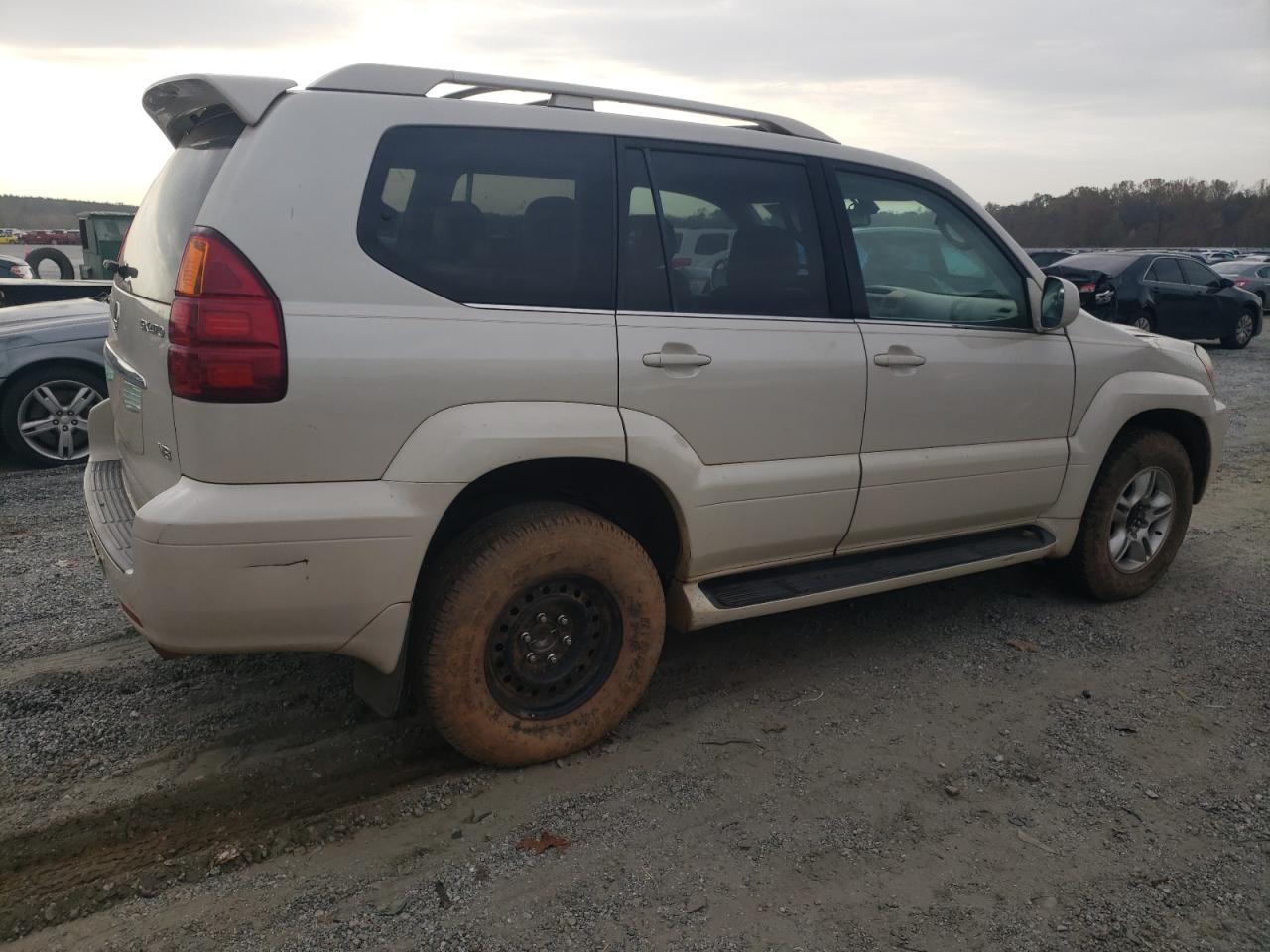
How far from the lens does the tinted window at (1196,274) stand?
52.7 ft

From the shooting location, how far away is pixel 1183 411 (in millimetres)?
4605

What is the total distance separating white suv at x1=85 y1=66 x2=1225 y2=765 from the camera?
249 centimetres

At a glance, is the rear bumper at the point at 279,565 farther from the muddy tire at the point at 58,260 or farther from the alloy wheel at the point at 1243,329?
the alloy wheel at the point at 1243,329

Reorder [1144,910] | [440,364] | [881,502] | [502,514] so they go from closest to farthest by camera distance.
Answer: [1144,910], [440,364], [502,514], [881,502]

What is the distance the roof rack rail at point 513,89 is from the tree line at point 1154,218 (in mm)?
71072

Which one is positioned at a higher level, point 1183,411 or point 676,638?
point 1183,411

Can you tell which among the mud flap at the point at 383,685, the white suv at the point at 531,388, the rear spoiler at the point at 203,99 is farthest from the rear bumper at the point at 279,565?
the rear spoiler at the point at 203,99

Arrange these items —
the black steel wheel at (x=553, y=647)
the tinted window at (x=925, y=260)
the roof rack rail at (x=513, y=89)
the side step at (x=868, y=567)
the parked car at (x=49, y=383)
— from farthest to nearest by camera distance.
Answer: the parked car at (x=49, y=383) < the tinted window at (x=925, y=260) < the side step at (x=868, y=567) < the black steel wheel at (x=553, y=647) < the roof rack rail at (x=513, y=89)

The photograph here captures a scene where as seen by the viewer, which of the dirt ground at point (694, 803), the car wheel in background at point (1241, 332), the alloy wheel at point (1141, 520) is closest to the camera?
the dirt ground at point (694, 803)

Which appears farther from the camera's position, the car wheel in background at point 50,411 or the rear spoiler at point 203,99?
the car wheel in background at point 50,411

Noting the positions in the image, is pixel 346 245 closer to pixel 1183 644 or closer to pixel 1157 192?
pixel 1183 644

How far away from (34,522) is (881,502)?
4.71m

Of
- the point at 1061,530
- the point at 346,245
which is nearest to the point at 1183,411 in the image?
the point at 1061,530

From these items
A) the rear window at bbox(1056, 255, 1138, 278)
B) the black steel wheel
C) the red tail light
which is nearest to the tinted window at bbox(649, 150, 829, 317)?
the black steel wheel
